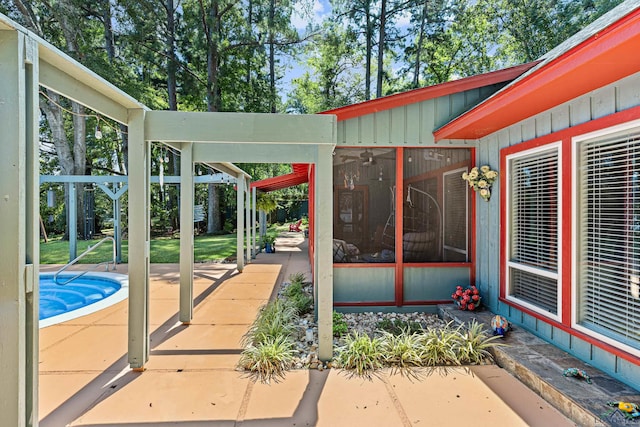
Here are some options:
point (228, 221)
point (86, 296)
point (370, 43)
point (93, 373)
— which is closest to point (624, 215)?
point (93, 373)

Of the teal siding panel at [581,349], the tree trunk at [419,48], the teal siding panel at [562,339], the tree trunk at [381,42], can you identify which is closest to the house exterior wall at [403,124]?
the teal siding panel at [562,339]

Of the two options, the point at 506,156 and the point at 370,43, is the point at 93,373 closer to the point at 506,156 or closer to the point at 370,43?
the point at 506,156

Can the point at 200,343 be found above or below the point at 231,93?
below

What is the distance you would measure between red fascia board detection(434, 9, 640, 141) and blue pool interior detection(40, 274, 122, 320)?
22.5 feet

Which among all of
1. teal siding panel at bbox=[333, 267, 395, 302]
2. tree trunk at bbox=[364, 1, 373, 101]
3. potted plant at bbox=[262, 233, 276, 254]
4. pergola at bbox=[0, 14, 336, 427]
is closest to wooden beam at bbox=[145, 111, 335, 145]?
pergola at bbox=[0, 14, 336, 427]

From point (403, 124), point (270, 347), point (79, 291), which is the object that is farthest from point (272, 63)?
point (270, 347)

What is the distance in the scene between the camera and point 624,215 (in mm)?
2588

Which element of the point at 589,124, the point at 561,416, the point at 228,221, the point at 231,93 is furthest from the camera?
the point at 228,221

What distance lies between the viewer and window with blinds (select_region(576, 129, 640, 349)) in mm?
2504

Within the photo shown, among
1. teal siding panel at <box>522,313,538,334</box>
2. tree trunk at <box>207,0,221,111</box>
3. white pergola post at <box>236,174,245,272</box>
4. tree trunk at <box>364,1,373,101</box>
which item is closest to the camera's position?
teal siding panel at <box>522,313,538,334</box>

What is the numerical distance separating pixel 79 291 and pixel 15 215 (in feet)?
18.5

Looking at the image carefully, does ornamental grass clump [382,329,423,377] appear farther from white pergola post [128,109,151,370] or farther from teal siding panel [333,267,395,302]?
white pergola post [128,109,151,370]

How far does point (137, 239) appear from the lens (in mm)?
2977

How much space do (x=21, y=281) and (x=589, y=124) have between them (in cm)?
441
